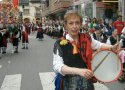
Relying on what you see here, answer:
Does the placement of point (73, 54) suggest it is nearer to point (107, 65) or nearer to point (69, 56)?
point (69, 56)

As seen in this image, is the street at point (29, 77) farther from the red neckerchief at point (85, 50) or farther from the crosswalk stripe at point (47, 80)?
the red neckerchief at point (85, 50)

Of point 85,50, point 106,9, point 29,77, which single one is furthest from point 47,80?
point 106,9

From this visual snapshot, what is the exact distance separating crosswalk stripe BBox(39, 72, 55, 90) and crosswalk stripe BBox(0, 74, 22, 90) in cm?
66

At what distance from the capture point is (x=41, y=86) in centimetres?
974

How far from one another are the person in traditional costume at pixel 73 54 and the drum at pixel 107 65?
83mm

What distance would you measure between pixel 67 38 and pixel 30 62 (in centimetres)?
1156

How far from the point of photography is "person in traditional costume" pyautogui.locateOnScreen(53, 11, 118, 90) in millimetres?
3875

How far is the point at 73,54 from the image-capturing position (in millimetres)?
3902

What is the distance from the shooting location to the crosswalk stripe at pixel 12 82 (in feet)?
31.8

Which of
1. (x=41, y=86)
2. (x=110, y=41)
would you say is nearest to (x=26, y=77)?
(x=41, y=86)

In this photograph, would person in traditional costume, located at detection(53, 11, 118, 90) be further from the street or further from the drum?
the street

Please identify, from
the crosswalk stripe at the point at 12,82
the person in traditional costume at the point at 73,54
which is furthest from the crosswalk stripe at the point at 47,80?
the person in traditional costume at the point at 73,54

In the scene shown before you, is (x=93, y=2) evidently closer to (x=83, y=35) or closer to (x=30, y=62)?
(x=30, y=62)

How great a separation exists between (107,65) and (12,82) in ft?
22.5
